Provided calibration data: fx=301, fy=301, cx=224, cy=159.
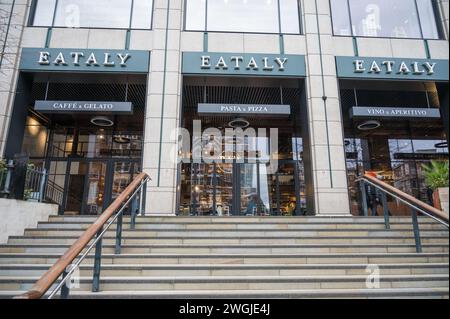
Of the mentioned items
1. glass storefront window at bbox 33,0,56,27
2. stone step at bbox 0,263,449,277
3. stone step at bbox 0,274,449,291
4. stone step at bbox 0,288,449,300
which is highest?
glass storefront window at bbox 33,0,56,27

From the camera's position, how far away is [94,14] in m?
10.9

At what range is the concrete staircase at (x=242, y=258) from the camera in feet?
14.5

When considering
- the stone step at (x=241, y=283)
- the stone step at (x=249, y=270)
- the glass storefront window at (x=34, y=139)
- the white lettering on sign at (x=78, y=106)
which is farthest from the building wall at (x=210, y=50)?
the stone step at (x=241, y=283)

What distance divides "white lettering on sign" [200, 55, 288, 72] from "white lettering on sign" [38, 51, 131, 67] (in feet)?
8.83

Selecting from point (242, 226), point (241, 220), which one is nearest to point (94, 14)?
point (241, 220)

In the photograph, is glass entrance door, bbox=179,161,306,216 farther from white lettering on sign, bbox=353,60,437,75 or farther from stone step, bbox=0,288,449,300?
stone step, bbox=0,288,449,300

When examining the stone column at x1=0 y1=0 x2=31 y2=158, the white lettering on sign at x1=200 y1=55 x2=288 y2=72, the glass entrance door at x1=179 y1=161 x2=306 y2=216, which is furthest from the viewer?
the glass entrance door at x1=179 y1=161 x2=306 y2=216

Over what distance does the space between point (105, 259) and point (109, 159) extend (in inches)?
330

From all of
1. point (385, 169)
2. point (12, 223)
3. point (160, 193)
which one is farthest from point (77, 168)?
point (385, 169)

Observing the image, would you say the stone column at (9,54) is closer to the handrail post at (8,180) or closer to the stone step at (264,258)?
the handrail post at (8,180)

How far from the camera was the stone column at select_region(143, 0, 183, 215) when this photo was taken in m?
9.16

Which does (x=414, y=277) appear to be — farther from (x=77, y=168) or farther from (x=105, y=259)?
(x=77, y=168)

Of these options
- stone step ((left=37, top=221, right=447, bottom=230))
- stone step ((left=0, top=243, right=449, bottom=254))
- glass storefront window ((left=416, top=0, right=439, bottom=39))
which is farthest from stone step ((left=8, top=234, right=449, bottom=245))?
glass storefront window ((left=416, top=0, right=439, bottom=39))

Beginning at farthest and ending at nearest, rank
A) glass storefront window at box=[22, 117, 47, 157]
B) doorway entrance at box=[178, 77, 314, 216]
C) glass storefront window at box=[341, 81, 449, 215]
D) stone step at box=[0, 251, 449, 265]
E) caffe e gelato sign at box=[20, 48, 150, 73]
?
glass storefront window at box=[341, 81, 449, 215] < doorway entrance at box=[178, 77, 314, 216] < glass storefront window at box=[22, 117, 47, 157] < caffe e gelato sign at box=[20, 48, 150, 73] < stone step at box=[0, 251, 449, 265]
